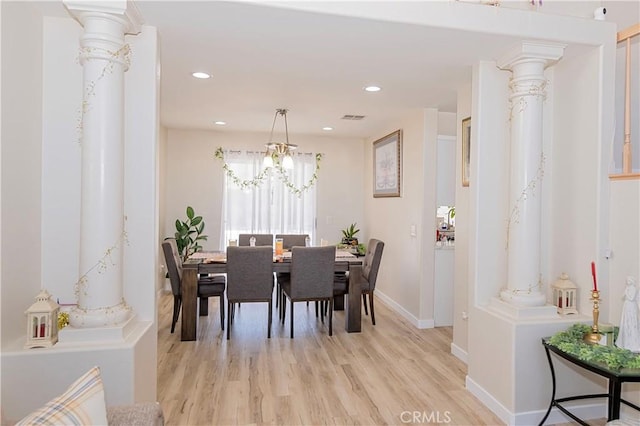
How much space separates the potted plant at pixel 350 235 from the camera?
5949mm

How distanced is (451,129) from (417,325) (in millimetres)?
2349

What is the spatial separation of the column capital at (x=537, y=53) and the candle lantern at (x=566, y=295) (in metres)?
1.45

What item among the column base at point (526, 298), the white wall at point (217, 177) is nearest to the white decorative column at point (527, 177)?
the column base at point (526, 298)

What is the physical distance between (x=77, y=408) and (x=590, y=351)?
235 centimetres

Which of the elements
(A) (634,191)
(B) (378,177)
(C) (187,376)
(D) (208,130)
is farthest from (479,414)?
(D) (208,130)

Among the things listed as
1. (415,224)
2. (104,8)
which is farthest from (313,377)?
(104,8)

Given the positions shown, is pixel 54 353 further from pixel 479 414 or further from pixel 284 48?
pixel 479 414

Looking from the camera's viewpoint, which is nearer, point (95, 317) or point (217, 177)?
point (95, 317)

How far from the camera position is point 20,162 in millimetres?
1970

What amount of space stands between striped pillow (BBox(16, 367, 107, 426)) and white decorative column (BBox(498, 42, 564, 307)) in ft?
7.89

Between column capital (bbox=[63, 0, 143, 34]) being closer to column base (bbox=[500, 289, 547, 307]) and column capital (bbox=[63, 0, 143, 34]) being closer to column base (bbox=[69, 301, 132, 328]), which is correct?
column base (bbox=[69, 301, 132, 328])

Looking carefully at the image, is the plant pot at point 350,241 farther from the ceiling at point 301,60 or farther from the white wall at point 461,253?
the white wall at point 461,253

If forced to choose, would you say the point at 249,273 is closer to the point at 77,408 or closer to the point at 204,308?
the point at 204,308

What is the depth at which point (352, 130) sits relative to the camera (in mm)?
5645
